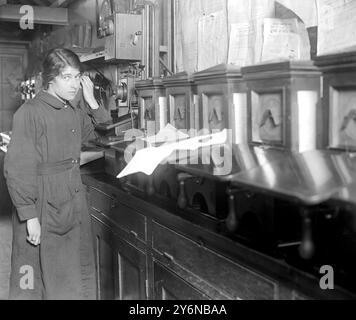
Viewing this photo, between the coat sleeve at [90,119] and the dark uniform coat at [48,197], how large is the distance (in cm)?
14

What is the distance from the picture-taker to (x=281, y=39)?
234 cm

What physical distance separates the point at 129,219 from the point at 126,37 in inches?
58.9

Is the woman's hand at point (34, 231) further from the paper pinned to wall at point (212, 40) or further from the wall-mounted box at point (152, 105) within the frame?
the paper pinned to wall at point (212, 40)

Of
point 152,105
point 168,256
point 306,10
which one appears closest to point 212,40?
point 152,105

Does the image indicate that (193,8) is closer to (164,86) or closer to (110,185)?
(164,86)

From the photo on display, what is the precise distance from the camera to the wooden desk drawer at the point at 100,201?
2836mm

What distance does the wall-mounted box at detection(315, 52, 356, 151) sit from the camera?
1.51 meters

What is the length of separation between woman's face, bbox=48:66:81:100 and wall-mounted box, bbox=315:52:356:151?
4.35ft

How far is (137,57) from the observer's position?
11.4 ft

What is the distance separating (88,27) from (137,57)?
1880mm

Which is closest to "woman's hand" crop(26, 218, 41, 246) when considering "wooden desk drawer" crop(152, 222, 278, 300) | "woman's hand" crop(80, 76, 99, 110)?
"wooden desk drawer" crop(152, 222, 278, 300)

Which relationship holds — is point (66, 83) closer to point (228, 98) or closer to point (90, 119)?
point (90, 119)

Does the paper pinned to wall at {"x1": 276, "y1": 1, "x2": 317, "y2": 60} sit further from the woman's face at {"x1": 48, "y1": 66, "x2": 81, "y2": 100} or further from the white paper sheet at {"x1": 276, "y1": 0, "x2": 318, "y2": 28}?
the woman's face at {"x1": 48, "y1": 66, "x2": 81, "y2": 100}

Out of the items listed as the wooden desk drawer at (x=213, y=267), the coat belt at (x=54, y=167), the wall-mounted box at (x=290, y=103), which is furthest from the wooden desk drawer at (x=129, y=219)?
the wall-mounted box at (x=290, y=103)
